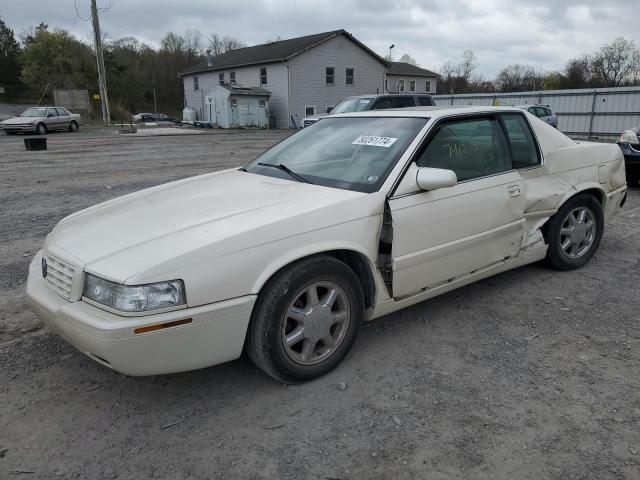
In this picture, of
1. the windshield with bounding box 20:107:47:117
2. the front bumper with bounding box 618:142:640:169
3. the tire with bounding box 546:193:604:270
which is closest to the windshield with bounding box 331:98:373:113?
the front bumper with bounding box 618:142:640:169

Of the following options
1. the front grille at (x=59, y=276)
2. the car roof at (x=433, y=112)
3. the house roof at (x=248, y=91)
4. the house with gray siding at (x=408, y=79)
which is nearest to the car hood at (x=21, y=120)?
the house roof at (x=248, y=91)

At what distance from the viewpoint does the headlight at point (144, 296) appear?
244 centimetres

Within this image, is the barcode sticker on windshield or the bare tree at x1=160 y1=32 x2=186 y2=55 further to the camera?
the bare tree at x1=160 y1=32 x2=186 y2=55

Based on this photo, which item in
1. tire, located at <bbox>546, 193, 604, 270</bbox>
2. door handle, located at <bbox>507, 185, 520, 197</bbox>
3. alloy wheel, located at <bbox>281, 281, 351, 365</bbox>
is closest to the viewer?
alloy wheel, located at <bbox>281, 281, 351, 365</bbox>

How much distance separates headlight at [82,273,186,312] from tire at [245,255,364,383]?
449 millimetres

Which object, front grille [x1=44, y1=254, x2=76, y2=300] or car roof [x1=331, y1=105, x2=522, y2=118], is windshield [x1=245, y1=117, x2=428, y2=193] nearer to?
car roof [x1=331, y1=105, x2=522, y2=118]

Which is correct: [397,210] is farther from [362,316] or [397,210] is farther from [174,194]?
[174,194]

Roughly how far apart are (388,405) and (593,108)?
79.0 ft

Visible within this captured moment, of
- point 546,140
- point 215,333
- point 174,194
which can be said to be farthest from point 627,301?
point 174,194

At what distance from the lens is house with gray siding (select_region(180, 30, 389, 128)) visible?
120 feet

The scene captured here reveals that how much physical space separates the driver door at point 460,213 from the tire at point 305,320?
0.40 m

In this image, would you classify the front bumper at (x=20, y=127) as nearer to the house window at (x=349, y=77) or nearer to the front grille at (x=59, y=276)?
the house window at (x=349, y=77)

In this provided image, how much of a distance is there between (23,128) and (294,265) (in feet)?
88.0

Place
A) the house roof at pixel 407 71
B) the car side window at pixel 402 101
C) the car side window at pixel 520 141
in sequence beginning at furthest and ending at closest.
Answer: the house roof at pixel 407 71 < the car side window at pixel 402 101 < the car side window at pixel 520 141
